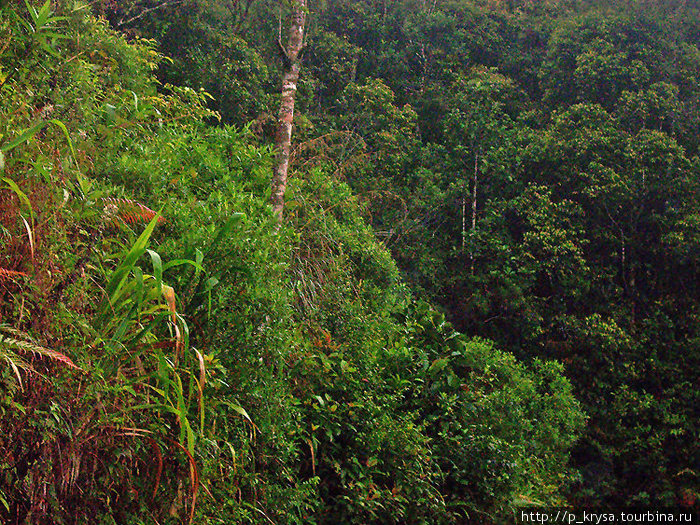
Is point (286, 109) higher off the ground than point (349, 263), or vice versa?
point (286, 109)

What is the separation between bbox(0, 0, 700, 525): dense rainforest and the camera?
2.60m

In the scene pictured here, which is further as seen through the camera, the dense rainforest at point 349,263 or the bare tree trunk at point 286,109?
the bare tree trunk at point 286,109

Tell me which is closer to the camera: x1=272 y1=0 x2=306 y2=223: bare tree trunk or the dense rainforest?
the dense rainforest

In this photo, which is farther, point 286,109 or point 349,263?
point 349,263

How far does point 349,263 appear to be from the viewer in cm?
654

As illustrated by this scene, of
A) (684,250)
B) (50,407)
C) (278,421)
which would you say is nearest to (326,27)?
(684,250)

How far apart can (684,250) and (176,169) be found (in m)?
10.9

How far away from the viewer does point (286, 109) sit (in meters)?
5.68

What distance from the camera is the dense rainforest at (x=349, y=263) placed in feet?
8.52

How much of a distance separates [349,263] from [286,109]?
1733 millimetres

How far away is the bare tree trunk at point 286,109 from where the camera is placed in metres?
5.41

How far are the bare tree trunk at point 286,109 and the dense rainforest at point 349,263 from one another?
38 millimetres

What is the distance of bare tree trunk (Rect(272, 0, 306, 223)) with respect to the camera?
541 centimetres

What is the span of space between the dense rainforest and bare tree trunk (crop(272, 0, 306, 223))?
38mm
